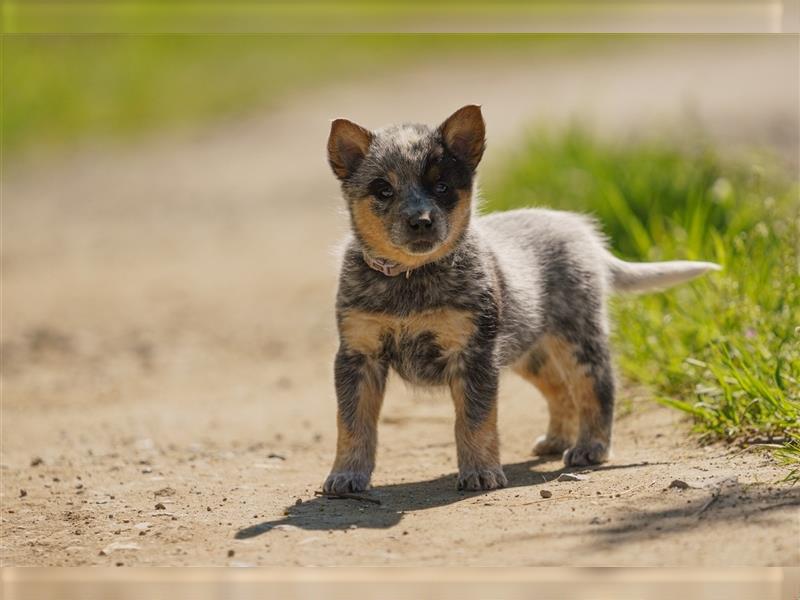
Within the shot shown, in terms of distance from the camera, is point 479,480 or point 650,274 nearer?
point 479,480

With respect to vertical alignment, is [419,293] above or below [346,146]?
below

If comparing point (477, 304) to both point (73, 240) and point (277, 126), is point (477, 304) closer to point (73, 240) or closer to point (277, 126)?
point (73, 240)

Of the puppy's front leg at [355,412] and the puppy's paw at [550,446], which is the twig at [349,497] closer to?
the puppy's front leg at [355,412]

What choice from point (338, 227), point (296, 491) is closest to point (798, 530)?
point (296, 491)

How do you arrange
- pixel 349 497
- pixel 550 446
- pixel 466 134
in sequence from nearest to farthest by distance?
pixel 349 497, pixel 466 134, pixel 550 446

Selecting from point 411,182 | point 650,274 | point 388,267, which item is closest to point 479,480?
point 388,267

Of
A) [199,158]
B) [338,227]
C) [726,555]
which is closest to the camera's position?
[726,555]

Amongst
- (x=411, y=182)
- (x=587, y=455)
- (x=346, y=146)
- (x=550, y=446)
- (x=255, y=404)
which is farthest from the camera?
(x=255, y=404)

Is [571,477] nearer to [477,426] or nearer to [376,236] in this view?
[477,426]
